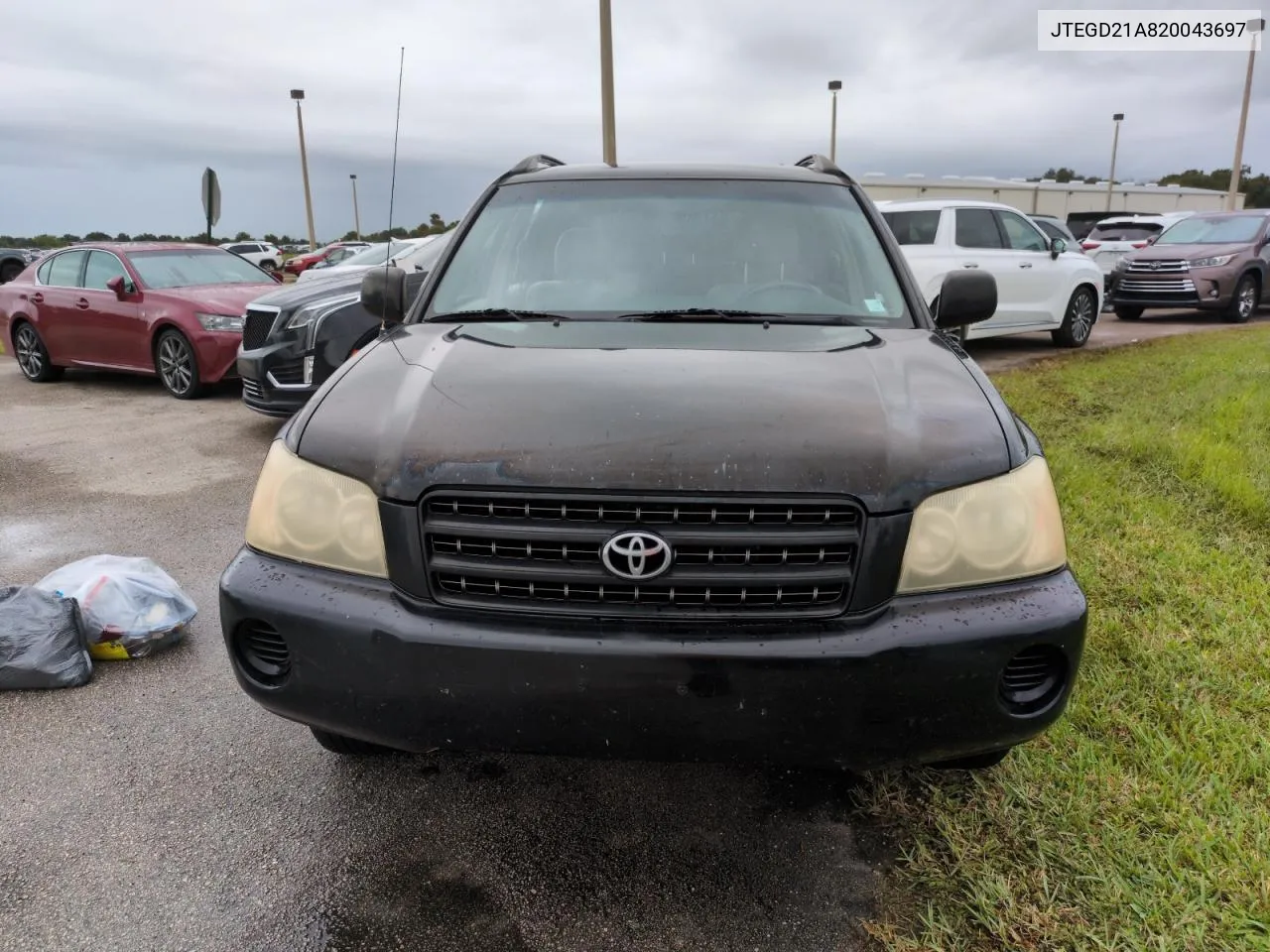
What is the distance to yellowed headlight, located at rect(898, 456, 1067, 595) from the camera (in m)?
1.93

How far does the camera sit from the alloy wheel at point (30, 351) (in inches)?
411

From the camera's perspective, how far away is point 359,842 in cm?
235

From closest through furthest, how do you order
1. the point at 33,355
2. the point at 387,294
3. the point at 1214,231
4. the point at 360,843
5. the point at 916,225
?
1. the point at 360,843
2. the point at 387,294
3. the point at 916,225
4. the point at 33,355
5. the point at 1214,231

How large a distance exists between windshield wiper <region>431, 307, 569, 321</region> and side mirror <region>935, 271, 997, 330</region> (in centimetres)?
133

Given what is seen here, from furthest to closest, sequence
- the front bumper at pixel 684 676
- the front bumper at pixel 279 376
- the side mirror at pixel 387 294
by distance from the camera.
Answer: the front bumper at pixel 279 376 < the side mirror at pixel 387 294 < the front bumper at pixel 684 676

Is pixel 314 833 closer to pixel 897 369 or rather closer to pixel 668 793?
pixel 668 793

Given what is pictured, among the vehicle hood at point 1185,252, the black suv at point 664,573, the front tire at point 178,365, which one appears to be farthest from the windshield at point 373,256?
the vehicle hood at point 1185,252

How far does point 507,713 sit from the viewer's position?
6.28ft

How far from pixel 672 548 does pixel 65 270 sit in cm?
1069

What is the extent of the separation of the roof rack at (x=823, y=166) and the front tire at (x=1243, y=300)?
12434mm

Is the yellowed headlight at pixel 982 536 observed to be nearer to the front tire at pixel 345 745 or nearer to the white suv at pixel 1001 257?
the front tire at pixel 345 745

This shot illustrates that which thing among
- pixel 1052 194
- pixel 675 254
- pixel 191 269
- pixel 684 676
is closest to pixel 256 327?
pixel 191 269

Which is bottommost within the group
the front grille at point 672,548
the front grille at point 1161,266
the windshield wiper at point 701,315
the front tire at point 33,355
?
the front tire at point 33,355

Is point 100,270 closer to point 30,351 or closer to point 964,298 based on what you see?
point 30,351
